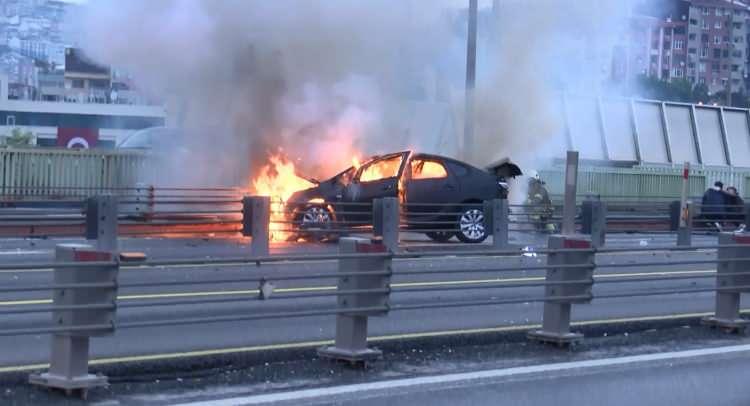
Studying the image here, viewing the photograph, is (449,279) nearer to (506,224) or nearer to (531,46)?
(506,224)

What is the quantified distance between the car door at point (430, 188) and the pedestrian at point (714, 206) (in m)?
7.92

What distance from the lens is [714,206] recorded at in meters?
28.1

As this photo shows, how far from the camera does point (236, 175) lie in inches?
978

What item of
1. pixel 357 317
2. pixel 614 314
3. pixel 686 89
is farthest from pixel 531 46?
pixel 686 89

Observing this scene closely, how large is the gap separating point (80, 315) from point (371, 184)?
15212 millimetres

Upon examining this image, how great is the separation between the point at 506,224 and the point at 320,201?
321 cm

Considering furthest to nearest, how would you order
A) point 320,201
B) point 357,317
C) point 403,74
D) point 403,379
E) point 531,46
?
point 531,46 < point 403,74 < point 320,201 < point 357,317 < point 403,379

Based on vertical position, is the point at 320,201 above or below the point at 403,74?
below

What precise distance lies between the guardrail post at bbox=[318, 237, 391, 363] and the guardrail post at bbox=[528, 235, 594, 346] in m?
1.60

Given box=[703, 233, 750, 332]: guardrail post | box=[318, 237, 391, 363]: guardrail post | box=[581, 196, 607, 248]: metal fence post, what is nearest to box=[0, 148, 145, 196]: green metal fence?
box=[581, 196, 607, 248]: metal fence post

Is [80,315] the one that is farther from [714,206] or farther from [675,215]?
[714,206]

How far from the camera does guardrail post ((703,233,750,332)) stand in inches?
416

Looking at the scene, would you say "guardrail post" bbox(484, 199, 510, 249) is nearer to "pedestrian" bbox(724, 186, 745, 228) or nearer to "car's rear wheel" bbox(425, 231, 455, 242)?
"car's rear wheel" bbox(425, 231, 455, 242)

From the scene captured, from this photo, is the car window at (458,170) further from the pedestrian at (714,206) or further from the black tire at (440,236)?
the pedestrian at (714,206)
